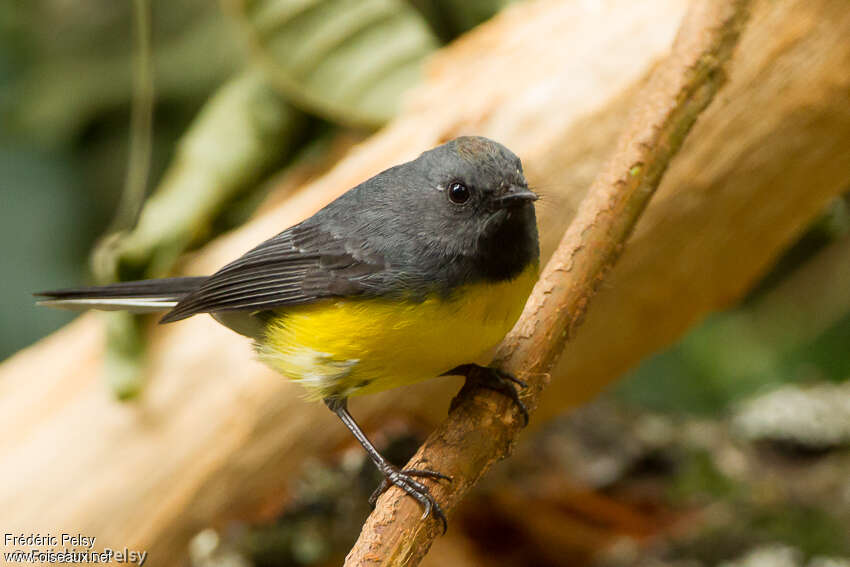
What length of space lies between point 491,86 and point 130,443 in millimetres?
1770

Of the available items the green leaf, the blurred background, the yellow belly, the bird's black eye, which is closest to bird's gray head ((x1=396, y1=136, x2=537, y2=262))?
the bird's black eye

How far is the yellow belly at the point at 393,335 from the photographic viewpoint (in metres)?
1.83

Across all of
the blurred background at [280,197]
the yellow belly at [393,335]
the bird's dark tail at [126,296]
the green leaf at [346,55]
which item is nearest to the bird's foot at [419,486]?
the yellow belly at [393,335]

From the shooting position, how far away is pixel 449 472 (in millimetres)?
1803

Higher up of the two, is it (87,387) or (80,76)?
(80,76)

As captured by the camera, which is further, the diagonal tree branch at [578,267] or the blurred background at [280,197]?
the blurred background at [280,197]

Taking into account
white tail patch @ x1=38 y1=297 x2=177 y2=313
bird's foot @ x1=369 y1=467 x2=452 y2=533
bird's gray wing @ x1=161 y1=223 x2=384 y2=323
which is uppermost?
white tail patch @ x1=38 y1=297 x2=177 y2=313

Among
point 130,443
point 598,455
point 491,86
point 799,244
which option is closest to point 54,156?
point 130,443

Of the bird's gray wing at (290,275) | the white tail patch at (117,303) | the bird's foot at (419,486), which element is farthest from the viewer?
the white tail patch at (117,303)

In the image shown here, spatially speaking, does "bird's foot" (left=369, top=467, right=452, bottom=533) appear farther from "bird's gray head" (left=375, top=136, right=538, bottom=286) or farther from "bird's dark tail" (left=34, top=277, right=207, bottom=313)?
"bird's dark tail" (left=34, top=277, right=207, bottom=313)

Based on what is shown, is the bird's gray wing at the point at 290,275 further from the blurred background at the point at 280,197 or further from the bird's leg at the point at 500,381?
the blurred background at the point at 280,197

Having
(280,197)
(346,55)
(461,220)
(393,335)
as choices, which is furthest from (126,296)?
(346,55)

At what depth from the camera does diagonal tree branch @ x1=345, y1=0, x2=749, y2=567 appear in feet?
5.86

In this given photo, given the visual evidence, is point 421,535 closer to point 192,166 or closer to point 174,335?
point 174,335
